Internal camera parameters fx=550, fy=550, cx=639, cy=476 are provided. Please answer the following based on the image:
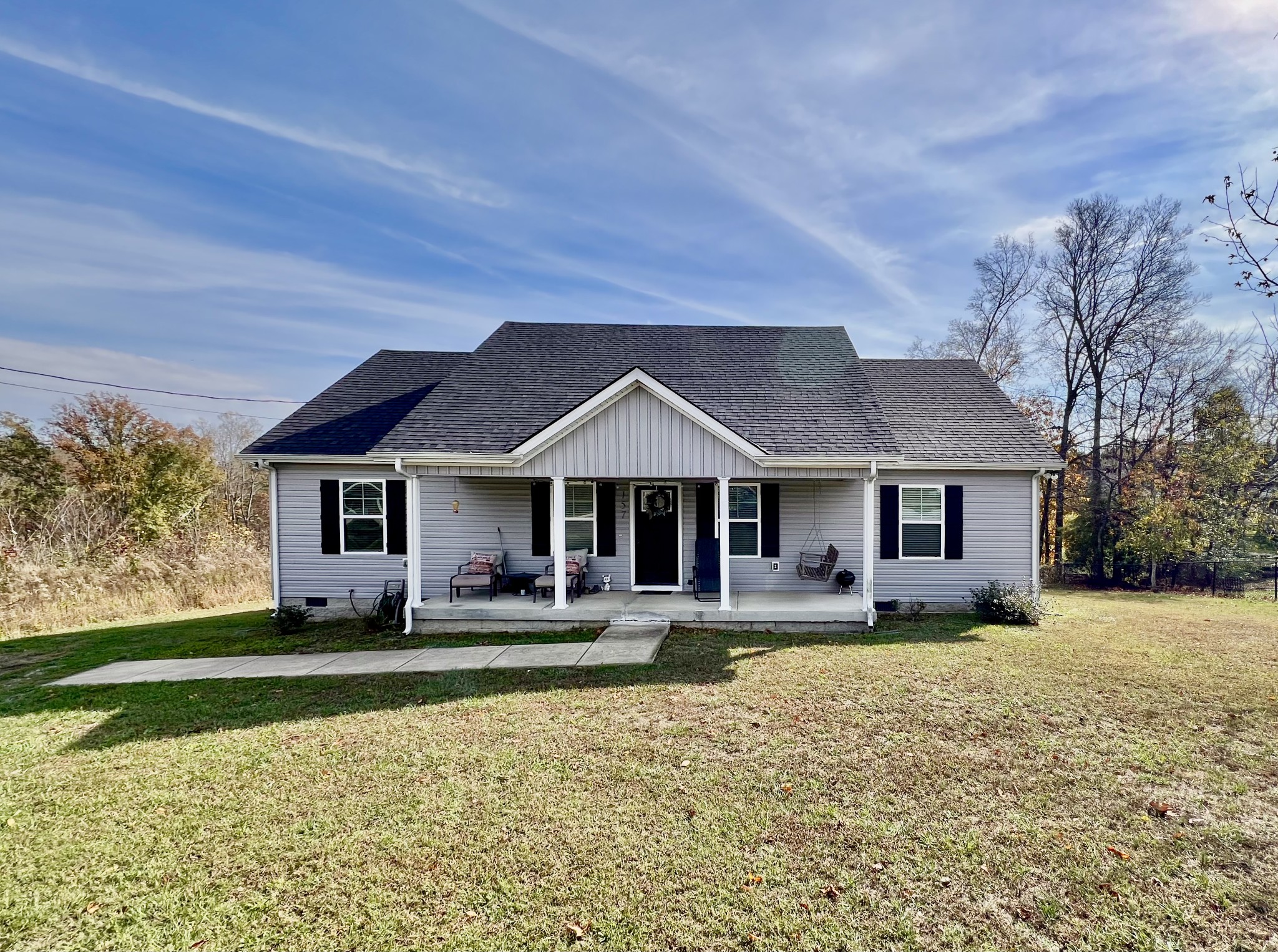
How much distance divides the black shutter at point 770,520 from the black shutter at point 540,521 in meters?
4.36

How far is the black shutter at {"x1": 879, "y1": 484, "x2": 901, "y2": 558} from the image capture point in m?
11.1

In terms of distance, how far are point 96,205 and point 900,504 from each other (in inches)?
740

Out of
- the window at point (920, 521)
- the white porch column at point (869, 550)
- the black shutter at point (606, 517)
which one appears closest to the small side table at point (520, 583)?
the black shutter at point (606, 517)

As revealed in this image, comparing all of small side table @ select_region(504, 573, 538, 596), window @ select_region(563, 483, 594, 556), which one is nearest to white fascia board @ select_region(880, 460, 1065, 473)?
window @ select_region(563, 483, 594, 556)

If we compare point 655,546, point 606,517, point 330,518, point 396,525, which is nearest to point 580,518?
point 606,517

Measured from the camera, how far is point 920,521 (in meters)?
11.1

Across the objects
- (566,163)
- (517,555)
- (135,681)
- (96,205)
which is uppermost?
(566,163)

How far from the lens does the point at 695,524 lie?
11.3 metres

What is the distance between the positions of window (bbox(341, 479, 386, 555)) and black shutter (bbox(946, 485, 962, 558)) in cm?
1153

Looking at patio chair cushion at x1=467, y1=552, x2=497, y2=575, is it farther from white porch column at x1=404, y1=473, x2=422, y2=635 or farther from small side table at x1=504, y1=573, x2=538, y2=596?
white porch column at x1=404, y1=473, x2=422, y2=635

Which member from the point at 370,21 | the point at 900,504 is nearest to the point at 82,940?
the point at 900,504

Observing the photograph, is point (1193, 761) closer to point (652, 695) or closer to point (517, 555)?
point (652, 695)

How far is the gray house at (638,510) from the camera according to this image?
1009 centimetres

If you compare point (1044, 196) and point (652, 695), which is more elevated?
point (1044, 196)
